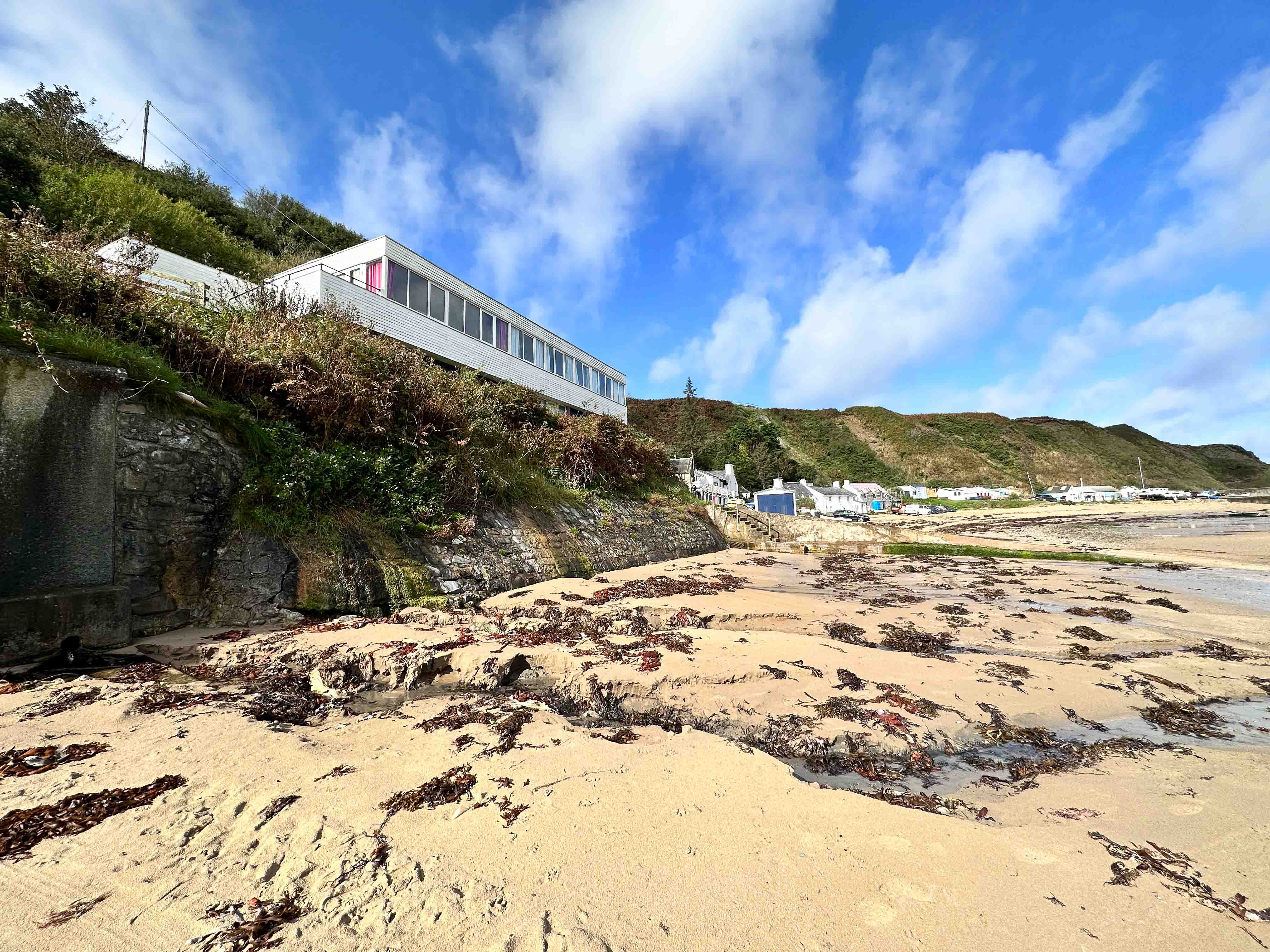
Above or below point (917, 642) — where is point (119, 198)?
above

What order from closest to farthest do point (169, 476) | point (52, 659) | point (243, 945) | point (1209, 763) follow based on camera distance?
point (243, 945)
point (1209, 763)
point (52, 659)
point (169, 476)

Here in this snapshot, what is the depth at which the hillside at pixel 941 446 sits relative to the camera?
72.2m

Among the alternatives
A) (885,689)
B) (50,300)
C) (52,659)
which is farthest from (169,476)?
(885,689)

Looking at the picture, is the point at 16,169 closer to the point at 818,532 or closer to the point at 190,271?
the point at 190,271

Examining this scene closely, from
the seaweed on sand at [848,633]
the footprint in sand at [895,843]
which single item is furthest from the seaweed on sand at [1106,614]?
the footprint in sand at [895,843]

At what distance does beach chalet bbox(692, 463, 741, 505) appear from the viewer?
27484 mm

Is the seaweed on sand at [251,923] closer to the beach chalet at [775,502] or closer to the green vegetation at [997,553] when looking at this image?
the green vegetation at [997,553]

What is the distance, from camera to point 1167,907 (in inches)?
79.7

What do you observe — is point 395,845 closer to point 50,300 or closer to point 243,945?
point 243,945

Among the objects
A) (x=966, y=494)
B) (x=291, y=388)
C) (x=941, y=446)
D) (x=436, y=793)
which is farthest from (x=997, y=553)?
(x=941, y=446)

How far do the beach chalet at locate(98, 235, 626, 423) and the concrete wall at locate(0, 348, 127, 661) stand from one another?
406 centimetres

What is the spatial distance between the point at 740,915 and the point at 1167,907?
6.19 feet

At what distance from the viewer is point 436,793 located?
2.72 meters

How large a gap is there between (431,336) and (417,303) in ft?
3.59
